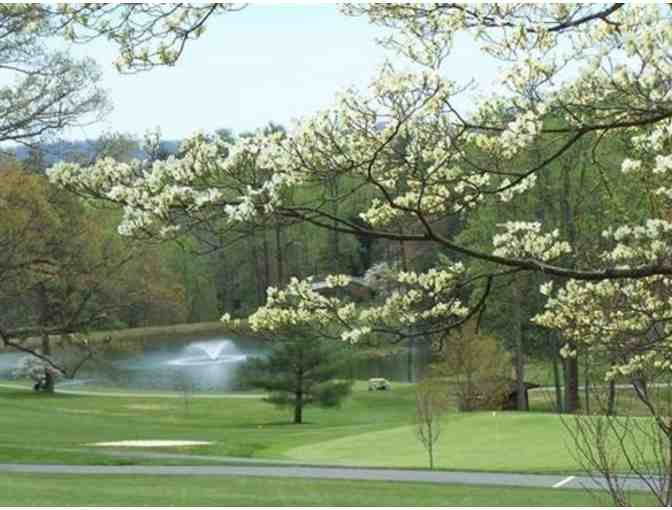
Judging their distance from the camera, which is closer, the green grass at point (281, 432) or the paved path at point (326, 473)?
the paved path at point (326, 473)

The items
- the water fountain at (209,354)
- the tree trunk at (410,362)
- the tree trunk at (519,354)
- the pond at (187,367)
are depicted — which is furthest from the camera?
the water fountain at (209,354)

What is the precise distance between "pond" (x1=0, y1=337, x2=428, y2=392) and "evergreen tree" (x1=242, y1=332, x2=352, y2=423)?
314 inches

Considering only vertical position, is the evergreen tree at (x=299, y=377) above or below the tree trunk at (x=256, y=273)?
below

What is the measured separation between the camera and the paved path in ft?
56.6

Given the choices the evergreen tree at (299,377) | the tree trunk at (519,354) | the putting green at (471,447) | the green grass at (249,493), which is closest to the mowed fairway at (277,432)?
the putting green at (471,447)

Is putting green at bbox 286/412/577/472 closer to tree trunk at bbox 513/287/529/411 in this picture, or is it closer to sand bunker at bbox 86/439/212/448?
sand bunker at bbox 86/439/212/448

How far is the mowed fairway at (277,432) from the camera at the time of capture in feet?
70.9

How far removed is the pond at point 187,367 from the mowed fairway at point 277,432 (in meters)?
4.74

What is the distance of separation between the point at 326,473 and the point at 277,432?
40.6ft

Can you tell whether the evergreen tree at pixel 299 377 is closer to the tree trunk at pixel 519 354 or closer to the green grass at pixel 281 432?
the green grass at pixel 281 432

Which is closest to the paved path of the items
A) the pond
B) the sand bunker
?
the sand bunker

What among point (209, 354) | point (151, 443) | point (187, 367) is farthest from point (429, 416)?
point (209, 354)

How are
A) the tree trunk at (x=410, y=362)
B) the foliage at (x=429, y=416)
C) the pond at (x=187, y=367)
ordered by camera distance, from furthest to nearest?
1. the tree trunk at (x=410, y=362)
2. the pond at (x=187, y=367)
3. the foliage at (x=429, y=416)

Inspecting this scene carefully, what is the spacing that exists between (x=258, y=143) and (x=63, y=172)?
104cm
